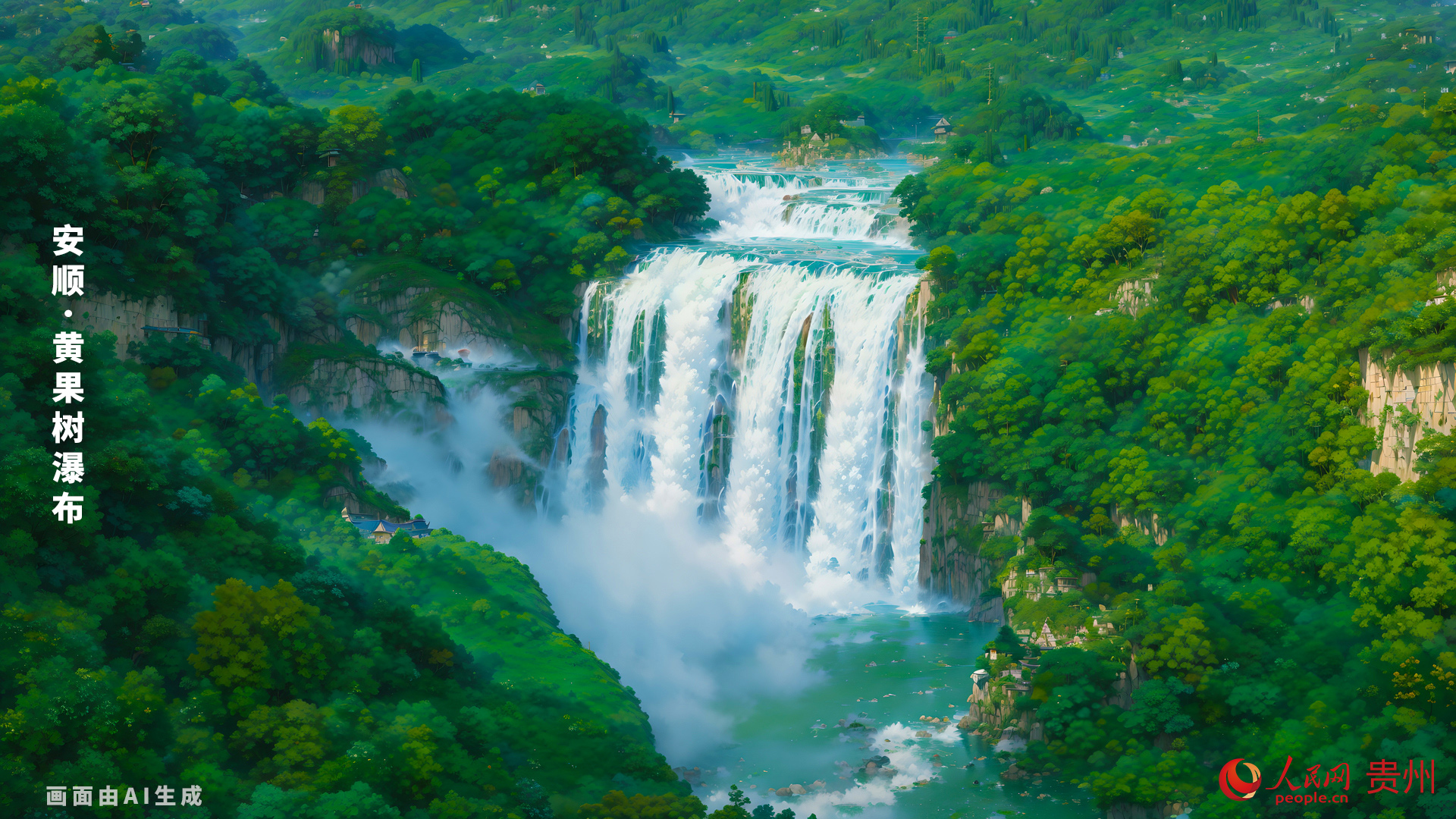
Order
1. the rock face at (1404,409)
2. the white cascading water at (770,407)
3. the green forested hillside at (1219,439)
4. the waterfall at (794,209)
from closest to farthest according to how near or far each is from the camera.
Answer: the green forested hillside at (1219,439) < the rock face at (1404,409) < the white cascading water at (770,407) < the waterfall at (794,209)

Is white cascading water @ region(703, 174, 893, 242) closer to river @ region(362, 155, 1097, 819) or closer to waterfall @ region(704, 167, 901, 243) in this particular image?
waterfall @ region(704, 167, 901, 243)

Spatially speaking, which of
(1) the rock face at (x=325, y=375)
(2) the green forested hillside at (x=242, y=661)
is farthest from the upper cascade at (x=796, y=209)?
(2) the green forested hillside at (x=242, y=661)

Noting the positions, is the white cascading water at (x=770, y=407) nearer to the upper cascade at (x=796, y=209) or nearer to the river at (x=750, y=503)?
the river at (x=750, y=503)

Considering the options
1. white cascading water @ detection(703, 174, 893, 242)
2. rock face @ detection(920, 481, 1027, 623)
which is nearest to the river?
rock face @ detection(920, 481, 1027, 623)

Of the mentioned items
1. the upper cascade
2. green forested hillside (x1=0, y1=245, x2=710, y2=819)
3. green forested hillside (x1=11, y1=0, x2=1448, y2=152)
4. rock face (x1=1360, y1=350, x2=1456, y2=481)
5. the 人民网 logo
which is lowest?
the 人民网 logo

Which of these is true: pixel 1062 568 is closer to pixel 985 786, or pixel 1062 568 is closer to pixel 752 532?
pixel 985 786

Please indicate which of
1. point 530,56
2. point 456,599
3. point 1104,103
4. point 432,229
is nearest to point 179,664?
point 456,599
